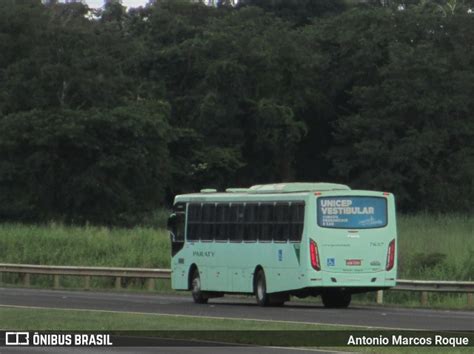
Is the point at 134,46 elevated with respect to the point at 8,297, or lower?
elevated

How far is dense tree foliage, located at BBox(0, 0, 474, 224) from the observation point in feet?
254

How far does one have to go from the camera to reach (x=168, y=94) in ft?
292

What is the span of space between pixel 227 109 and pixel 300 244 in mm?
52423

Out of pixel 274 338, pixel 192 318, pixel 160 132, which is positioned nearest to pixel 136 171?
pixel 160 132

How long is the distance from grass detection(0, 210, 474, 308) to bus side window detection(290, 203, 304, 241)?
741 cm

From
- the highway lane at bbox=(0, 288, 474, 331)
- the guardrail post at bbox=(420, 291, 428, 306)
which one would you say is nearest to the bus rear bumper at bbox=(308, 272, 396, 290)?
the highway lane at bbox=(0, 288, 474, 331)

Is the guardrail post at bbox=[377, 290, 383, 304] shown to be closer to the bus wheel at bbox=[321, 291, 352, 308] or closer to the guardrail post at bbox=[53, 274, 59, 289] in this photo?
the bus wheel at bbox=[321, 291, 352, 308]

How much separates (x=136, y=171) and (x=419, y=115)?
17250mm

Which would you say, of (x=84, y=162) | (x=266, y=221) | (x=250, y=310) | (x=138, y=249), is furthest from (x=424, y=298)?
(x=84, y=162)

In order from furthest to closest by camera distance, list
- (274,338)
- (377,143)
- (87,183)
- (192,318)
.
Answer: (377,143) < (87,183) < (192,318) < (274,338)

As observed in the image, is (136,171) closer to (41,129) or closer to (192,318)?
(41,129)

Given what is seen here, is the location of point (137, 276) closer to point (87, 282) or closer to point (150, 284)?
point (150, 284)

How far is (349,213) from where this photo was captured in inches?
Answer: 1303

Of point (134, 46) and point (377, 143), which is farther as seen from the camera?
point (134, 46)
